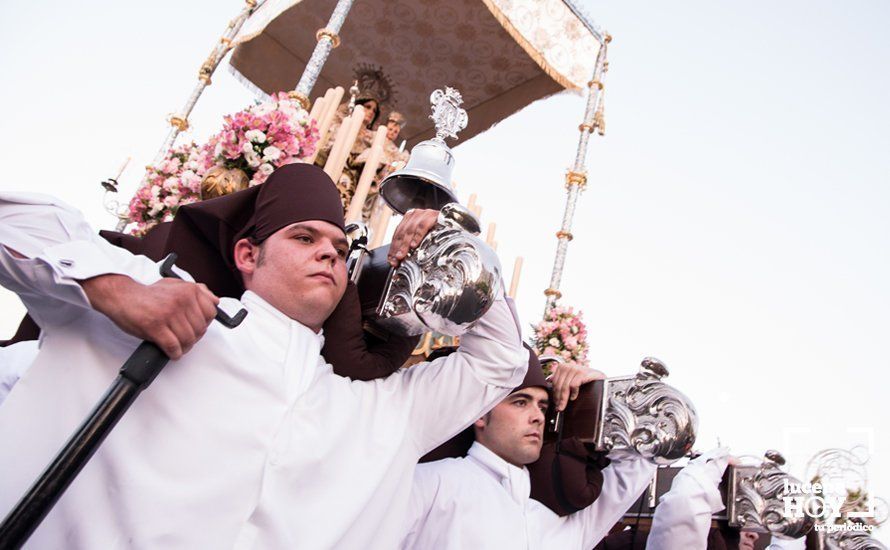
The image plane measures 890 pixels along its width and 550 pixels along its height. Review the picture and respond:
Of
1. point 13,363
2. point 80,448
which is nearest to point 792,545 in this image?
point 80,448

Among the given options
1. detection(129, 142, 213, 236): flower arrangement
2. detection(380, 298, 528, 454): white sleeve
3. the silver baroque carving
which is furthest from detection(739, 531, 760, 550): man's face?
detection(129, 142, 213, 236): flower arrangement

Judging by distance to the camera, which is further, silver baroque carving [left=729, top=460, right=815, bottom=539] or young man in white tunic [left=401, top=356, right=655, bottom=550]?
silver baroque carving [left=729, top=460, right=815, bottom=539]

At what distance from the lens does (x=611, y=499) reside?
256 centimetres

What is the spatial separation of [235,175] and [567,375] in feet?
7.24

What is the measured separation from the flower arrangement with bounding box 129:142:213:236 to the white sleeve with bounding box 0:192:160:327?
2544 mm

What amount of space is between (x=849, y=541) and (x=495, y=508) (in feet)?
7.08

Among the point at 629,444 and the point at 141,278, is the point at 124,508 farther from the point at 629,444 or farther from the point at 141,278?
the point at 629,444

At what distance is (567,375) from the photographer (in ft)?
8.13

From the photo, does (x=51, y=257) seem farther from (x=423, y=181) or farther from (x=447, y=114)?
(x=447, y=114)

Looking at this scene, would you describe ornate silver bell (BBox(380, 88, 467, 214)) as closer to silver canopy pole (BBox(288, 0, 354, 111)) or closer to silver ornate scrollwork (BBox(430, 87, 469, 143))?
silver ornate scrollwork (BBox(430, 87, 469, 143))

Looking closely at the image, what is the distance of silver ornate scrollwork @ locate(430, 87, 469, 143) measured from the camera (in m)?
2.16

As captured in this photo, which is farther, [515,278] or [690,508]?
[515,278]

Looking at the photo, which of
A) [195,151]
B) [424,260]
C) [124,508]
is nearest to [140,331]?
[124,508]

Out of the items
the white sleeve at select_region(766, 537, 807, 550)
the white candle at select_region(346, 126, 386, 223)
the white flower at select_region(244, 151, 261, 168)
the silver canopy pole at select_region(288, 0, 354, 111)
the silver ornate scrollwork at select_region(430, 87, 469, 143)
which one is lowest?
the white sleeve at select_region(766, 537, 807, 550)
